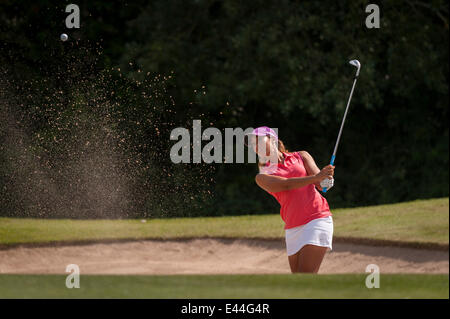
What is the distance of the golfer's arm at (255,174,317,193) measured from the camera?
4.14 meters

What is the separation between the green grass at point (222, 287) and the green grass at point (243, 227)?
11.3 ft

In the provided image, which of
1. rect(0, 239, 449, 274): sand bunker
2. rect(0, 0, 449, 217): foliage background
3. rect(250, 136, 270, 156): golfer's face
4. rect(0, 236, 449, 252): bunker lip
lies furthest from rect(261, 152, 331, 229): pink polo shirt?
rect(0, 0, 449, 217): foliage background

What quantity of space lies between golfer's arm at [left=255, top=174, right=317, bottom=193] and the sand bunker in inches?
95.1

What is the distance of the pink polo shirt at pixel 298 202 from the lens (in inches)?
169

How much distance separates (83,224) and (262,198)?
20.2ft

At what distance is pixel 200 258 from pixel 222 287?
3851 mm

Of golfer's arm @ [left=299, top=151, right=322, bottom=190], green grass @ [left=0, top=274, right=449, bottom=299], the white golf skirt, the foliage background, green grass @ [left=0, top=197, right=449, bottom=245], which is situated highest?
the foliage background

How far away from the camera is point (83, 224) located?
338 inches

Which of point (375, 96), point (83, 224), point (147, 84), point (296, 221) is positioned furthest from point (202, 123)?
point (296, 221)

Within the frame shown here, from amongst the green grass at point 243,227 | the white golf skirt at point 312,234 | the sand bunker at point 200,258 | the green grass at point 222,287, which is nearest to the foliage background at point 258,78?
the green grass at point 243,227

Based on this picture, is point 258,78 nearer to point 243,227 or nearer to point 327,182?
point 243,227

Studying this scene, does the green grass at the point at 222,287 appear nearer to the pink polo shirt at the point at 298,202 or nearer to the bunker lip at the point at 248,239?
the pink polo shirt at the point at 298,202

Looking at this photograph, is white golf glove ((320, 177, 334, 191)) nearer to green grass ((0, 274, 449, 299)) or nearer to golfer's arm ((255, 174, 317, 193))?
golfer's arm ((255, 174, 317, 193))

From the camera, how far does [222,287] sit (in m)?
3.70
